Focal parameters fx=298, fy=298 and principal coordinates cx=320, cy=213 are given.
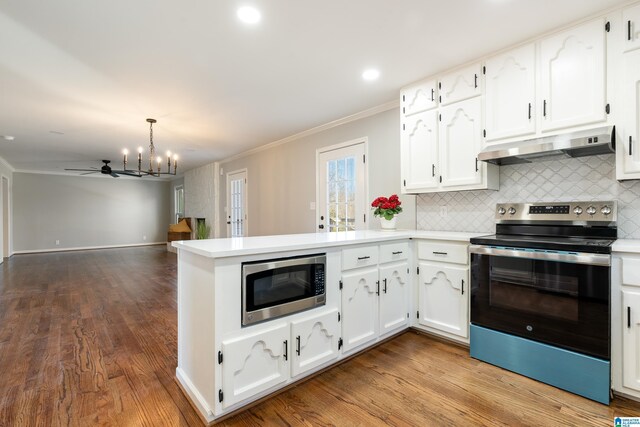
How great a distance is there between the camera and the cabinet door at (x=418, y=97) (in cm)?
286

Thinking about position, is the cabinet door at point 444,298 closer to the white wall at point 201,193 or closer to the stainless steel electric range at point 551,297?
the stainless steel electric range at point 551,297

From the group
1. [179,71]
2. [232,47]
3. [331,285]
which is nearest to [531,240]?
[331,285]

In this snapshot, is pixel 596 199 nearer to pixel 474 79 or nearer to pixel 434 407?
pixel 474 79

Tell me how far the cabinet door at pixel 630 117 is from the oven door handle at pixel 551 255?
1.95 ft

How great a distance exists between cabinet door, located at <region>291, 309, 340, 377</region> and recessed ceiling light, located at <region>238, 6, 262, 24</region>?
6.65 ft

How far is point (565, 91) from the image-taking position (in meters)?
2.10

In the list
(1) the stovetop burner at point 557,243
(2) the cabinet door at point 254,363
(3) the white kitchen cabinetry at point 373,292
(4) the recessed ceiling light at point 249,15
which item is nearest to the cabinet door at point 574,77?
(1) the stovetop burner at point 557,243

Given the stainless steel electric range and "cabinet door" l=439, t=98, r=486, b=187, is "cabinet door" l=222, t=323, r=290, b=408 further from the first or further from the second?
"cabinet door" l=439, t=98, r=486, b=187

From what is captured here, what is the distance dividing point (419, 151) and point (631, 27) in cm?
155

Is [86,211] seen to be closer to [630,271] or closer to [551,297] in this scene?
[551,297]

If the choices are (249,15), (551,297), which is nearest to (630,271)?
(551,297)

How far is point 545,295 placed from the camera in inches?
77.0

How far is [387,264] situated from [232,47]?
218cm

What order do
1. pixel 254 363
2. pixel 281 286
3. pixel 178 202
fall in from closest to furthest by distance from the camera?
pixel 254 363 → pixel 281 286 → pixel 178 202
